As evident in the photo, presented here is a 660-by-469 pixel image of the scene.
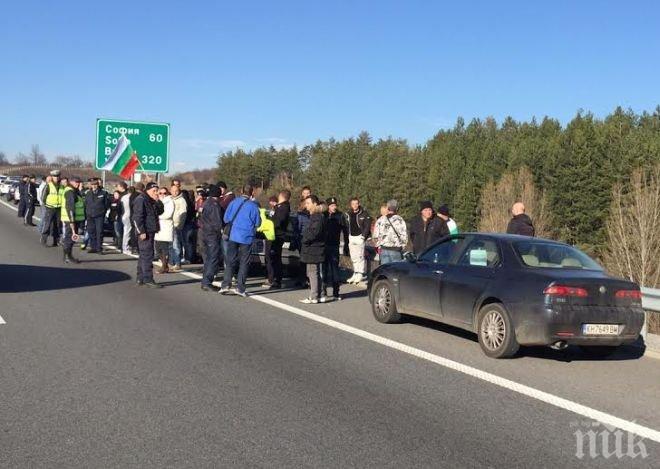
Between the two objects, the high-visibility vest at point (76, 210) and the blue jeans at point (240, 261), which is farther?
the high-visibility vest at point (76, 210)

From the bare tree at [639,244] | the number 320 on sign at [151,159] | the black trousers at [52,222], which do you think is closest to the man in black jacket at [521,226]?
the black trousers at [52,222]

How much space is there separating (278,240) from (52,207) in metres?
8.67

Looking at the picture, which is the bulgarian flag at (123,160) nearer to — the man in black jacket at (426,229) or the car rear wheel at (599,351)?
the man in black jacket at (426,229)

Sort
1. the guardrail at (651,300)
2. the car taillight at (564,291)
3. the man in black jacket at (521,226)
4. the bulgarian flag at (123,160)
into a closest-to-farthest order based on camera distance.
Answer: the car taillight at (564,291), the guardrail at (651,300), the man in black jacket at (521,226), the bulgarian flag at (123,160)

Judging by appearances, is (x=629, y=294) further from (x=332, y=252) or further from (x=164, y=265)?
(x=164, y=265)

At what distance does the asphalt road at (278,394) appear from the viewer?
15.7ft

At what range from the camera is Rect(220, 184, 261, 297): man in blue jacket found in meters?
12.1

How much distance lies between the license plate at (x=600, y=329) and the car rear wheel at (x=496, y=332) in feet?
2.34

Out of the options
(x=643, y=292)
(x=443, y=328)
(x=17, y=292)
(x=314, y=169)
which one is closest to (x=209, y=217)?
(x=17, y=292)

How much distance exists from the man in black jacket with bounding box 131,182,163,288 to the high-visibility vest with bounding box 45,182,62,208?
701 centimetres

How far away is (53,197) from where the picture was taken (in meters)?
19.2

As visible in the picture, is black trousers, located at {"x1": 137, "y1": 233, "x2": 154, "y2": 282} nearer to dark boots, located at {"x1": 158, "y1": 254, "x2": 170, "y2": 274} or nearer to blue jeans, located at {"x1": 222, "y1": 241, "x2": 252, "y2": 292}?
blue jeans, located at {"x1": 222, "y1": 241, "x2": 252, "y2": 292}

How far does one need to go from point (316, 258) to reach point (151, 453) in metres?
7.02

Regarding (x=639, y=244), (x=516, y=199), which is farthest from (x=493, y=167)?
(x=639, y=244)
